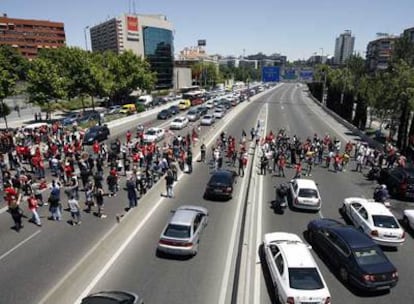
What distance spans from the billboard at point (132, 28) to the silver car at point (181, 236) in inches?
4471

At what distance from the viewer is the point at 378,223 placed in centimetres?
1530

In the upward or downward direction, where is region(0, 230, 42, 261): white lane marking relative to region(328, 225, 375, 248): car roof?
downward

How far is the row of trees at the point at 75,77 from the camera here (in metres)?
48.6

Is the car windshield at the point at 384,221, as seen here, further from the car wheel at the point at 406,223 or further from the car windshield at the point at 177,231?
the car windshield at the point at 177,231

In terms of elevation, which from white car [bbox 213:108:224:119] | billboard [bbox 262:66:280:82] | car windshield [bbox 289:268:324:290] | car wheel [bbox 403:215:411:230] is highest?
billboard [bbox 262:66:280:82]

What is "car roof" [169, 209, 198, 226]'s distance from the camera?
1411 centimetres

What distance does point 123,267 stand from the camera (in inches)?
512

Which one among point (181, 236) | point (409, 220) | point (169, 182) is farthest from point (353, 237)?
point (169, 182)

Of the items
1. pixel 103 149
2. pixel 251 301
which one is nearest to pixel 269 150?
pixel 103 149

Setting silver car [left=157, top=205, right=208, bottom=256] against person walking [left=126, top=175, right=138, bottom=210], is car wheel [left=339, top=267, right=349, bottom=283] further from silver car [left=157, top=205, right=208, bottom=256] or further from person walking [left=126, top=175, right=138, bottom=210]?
person walking [left=126, top=175, right=138, bottom=210]

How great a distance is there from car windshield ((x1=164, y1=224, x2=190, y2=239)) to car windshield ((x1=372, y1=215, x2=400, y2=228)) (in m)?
8.00

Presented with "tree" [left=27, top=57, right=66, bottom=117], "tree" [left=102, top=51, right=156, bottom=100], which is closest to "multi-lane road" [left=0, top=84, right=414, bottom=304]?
"tree" [left=27, top=57, right=66, bottom=117]

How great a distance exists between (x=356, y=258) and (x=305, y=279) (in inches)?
94.5

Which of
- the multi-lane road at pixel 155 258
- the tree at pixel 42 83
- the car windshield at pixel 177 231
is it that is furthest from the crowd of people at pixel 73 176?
the tree at pixel 42 83
